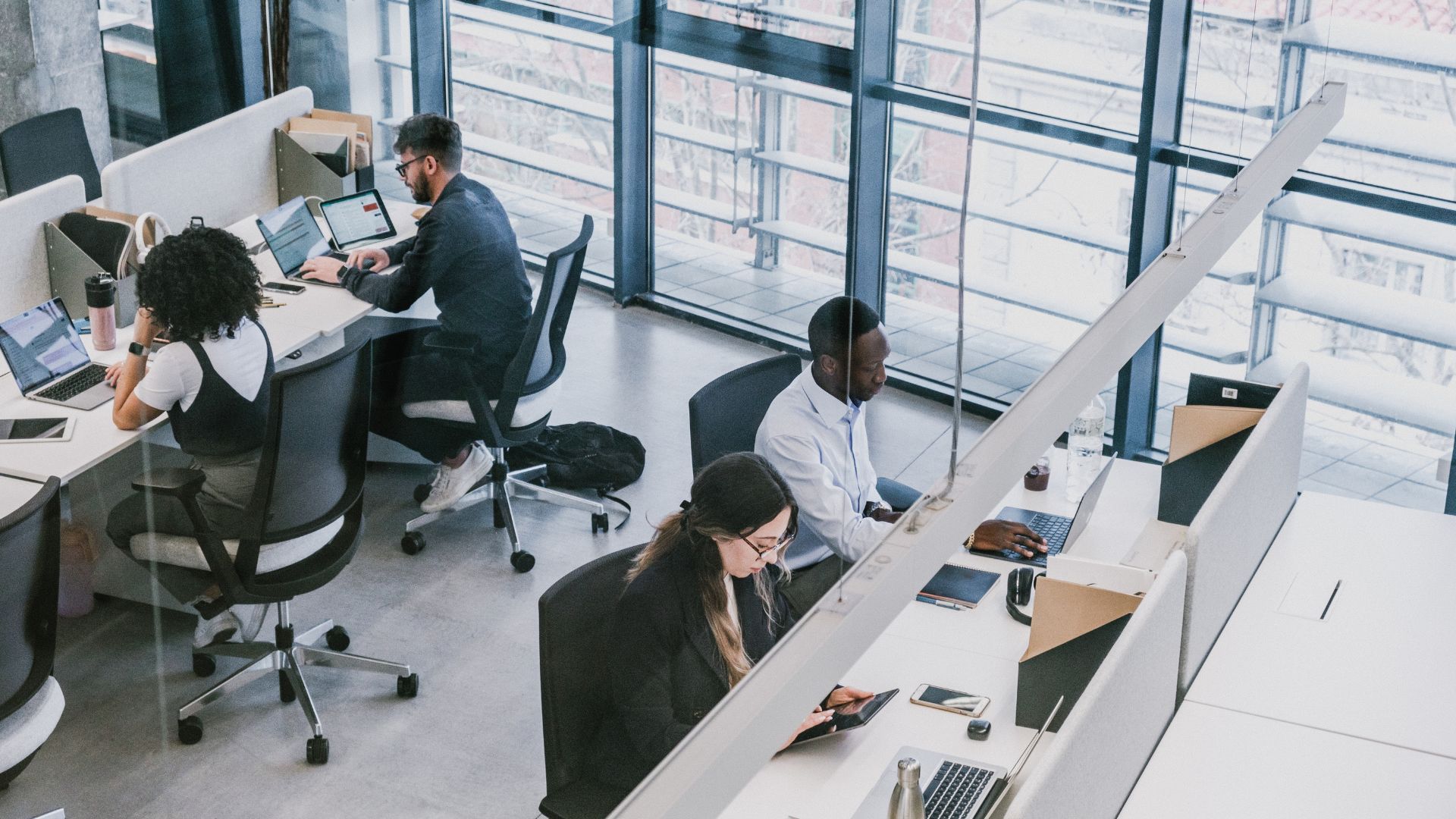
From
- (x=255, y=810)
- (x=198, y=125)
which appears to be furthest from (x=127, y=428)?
(x=198, y=125)

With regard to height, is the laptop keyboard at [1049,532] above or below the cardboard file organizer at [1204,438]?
below

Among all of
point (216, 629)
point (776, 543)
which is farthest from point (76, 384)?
point (776, 543)

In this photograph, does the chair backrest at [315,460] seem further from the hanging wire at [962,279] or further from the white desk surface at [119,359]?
the hanging wire at [962,279]

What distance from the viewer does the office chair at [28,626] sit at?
2.72m

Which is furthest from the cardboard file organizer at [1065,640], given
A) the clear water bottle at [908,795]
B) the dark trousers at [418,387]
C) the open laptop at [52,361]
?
the open laptop at [52,361]

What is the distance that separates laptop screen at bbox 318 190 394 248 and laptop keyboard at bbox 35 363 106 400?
42.4 inches

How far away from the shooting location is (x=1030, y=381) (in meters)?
2.13

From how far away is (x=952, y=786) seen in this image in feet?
7.61

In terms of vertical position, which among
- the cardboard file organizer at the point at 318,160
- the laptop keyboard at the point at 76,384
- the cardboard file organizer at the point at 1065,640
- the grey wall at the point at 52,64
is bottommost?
the laptop keyboard at the point at 76,384

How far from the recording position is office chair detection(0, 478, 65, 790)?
2719 millimetres

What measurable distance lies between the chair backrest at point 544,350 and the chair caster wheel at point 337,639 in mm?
797

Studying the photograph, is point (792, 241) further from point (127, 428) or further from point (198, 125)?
point (127, 428)

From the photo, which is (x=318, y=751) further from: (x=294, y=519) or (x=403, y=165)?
(x=403, y=165)

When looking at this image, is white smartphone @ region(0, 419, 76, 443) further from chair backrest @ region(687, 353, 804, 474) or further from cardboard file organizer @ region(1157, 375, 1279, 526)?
cardboard file organizer @ region(1157, 375, 1279, 526)
